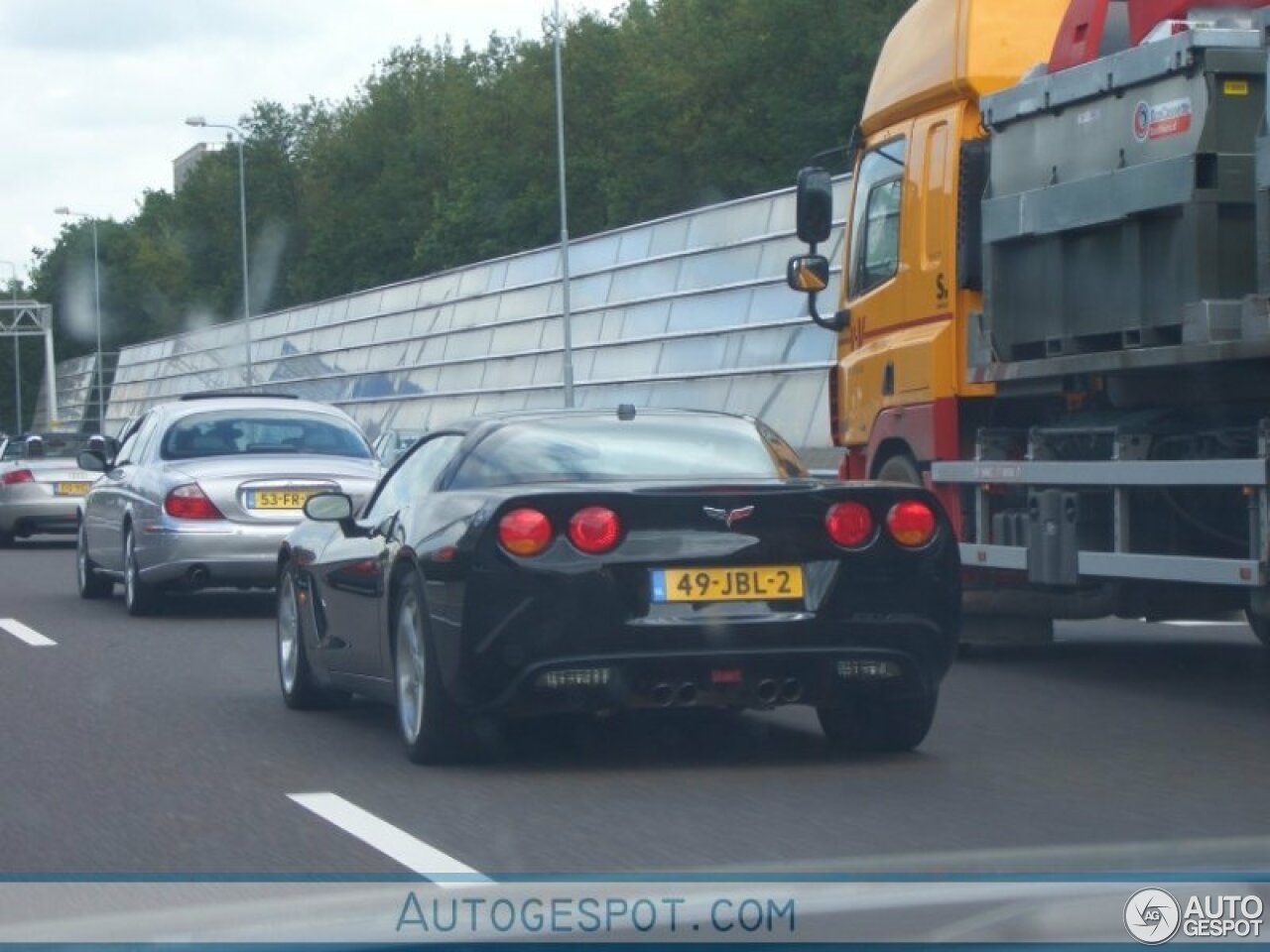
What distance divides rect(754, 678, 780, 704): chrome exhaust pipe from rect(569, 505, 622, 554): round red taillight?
28.4 inches

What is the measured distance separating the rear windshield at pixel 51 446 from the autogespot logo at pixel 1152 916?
2413cm

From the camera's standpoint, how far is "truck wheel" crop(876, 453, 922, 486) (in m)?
13.6

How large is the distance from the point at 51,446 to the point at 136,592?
1444 cm

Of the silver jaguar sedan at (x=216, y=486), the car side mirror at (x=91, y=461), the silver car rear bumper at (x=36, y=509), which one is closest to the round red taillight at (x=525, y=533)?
the silver jaguar sedan at (x=216, y=486)

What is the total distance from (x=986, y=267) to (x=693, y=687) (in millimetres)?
4656

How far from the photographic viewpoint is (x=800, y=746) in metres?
9.47

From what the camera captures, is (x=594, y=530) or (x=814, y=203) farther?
(x=814, y=203)

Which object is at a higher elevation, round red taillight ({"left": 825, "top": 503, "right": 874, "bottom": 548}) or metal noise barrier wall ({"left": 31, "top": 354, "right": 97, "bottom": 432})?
metal noise barrier wall ({"left": 31, "top": 354, "right": 97, "bottom": 432})

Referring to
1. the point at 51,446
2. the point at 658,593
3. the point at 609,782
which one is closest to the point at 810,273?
the point at 658,593

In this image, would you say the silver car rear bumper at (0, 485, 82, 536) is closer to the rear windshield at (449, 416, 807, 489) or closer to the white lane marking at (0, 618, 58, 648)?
the white lane marking at (0, 618, 58, 648)

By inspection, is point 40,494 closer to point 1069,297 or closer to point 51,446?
point 51,446

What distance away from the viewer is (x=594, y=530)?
8.59 metres

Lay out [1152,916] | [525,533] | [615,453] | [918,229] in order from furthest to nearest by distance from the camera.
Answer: [918,229], [615,453], [525,533], [1152,916]

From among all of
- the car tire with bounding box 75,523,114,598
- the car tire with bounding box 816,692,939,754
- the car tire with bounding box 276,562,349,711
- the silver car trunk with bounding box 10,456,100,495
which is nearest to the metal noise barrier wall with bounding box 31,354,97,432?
the silver car trunk with bounding box 10,456,100,495
